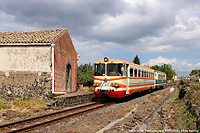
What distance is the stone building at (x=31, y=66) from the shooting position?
14477 millimetres

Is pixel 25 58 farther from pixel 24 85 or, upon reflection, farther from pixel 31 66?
pixel 24 85

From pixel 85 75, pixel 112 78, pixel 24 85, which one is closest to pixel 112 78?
pixel 112 78

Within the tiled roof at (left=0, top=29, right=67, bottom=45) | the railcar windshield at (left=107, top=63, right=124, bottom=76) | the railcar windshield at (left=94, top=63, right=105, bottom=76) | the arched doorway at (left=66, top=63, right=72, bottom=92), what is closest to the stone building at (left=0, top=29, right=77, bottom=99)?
the tiled roof at (left=0, top=29, right=67, bottom=45)

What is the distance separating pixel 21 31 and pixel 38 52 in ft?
18.6

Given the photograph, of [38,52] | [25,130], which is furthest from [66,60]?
[25,130]

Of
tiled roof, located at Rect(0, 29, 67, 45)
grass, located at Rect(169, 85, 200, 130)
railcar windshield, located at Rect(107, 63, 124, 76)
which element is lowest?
grass, located at Rect(169, 85, 200, 130)

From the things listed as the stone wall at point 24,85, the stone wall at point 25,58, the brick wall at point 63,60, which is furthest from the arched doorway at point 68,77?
the stone wall at point 24,85

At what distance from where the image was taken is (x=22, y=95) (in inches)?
574

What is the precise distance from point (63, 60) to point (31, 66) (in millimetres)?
3173

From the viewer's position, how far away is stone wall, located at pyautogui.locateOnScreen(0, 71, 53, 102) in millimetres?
14359

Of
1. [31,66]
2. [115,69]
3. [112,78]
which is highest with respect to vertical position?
[31,66]

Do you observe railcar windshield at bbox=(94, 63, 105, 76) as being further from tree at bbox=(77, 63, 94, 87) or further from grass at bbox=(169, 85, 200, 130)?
tree at bbox=(77, 63, 94, 87)

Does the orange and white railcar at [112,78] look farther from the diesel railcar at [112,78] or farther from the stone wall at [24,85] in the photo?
the stone wall at [24,85]

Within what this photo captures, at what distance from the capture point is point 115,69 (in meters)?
13.3
